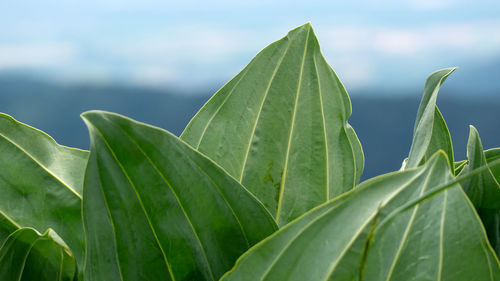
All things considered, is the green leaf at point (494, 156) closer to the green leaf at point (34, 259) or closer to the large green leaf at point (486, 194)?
the large green leaf at point (486, 194)

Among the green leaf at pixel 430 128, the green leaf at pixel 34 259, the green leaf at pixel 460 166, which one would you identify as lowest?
the green leaf at pixel 34 259

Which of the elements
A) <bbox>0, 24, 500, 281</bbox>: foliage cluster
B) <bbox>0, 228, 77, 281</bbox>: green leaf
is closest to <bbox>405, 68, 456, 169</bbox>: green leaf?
<bbox>0, 24, 500, 281</bbox>: foliage cluster

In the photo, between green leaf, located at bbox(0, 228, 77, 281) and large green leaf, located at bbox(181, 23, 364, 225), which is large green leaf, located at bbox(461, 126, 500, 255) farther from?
green leaf, located at bbox(0, 228, 77, 281)

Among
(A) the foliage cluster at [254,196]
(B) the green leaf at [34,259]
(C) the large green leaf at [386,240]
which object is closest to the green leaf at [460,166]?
(A) the foliage cluster at [254,196]

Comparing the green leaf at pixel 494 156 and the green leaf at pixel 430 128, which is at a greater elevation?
the green leaf at pixel 430 128

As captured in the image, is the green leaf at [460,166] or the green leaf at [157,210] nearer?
the green leaf at [157,210]

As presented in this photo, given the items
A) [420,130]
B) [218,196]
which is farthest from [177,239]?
[420,130]

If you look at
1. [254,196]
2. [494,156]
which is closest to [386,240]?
[254,196]

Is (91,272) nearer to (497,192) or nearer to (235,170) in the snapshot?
(235,170)
